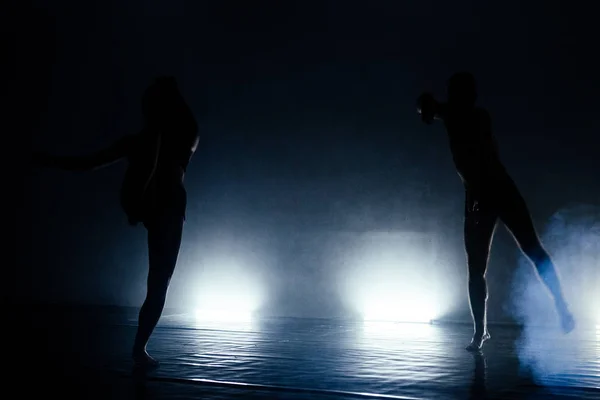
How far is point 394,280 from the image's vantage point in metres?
4.82

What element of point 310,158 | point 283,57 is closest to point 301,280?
point 310,158

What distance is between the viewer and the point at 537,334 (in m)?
3.72

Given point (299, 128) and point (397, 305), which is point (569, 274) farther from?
point (299, 128)

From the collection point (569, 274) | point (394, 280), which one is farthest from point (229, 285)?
point (569, 274)

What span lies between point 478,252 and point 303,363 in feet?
3.10

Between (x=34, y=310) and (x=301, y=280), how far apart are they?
7.22ft

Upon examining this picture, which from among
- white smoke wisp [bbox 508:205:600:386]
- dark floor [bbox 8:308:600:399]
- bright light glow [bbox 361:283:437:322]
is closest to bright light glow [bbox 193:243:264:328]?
bright light glow [bbox 361:283:437:322]

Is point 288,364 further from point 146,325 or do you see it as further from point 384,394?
point 384,394

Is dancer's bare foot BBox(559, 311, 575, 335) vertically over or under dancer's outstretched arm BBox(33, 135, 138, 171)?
under

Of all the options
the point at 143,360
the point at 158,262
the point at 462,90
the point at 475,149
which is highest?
the point at 462,90

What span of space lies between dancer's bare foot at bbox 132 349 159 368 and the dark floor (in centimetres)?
5

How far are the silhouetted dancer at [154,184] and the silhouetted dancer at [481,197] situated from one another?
1.13m

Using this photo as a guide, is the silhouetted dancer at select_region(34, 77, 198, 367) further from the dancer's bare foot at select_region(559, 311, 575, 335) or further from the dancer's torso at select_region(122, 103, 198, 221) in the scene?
→ the dancer's bare foot at select_region(559, 311, 575, 335)

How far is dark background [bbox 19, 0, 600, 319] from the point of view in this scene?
15.2 ft
